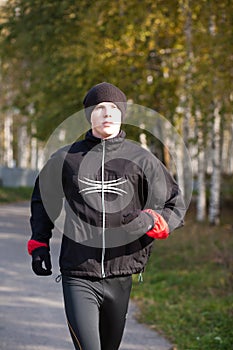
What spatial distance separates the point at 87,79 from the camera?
18.7 metres

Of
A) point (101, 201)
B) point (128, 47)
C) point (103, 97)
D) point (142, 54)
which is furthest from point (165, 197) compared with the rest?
point (142, 54)

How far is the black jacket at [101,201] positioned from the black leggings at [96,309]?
0.07 metres

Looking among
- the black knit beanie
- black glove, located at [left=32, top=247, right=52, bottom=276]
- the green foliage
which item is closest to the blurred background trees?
the green foliage

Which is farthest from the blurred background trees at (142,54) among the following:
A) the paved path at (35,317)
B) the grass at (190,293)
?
the paved path at (35,317)

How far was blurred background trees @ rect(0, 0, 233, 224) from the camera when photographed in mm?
14109

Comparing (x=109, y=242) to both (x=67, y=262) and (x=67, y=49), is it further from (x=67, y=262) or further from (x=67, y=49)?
(x=67, y=49)

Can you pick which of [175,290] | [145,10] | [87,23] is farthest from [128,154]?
[87,23]

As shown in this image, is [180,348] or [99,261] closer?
[99,261]

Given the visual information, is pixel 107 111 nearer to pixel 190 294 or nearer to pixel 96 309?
pixel 96 309

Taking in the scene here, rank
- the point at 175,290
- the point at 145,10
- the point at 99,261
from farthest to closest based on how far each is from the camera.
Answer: the point at 145,10 < the point at 175,290 < the point at 99,261

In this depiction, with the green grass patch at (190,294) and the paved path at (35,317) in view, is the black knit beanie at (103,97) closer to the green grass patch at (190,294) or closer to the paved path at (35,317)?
the paved path at (35,317)

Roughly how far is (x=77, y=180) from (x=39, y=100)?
19776 mm

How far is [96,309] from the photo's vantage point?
381 cm

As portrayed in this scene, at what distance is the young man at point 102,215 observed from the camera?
12.5ft
